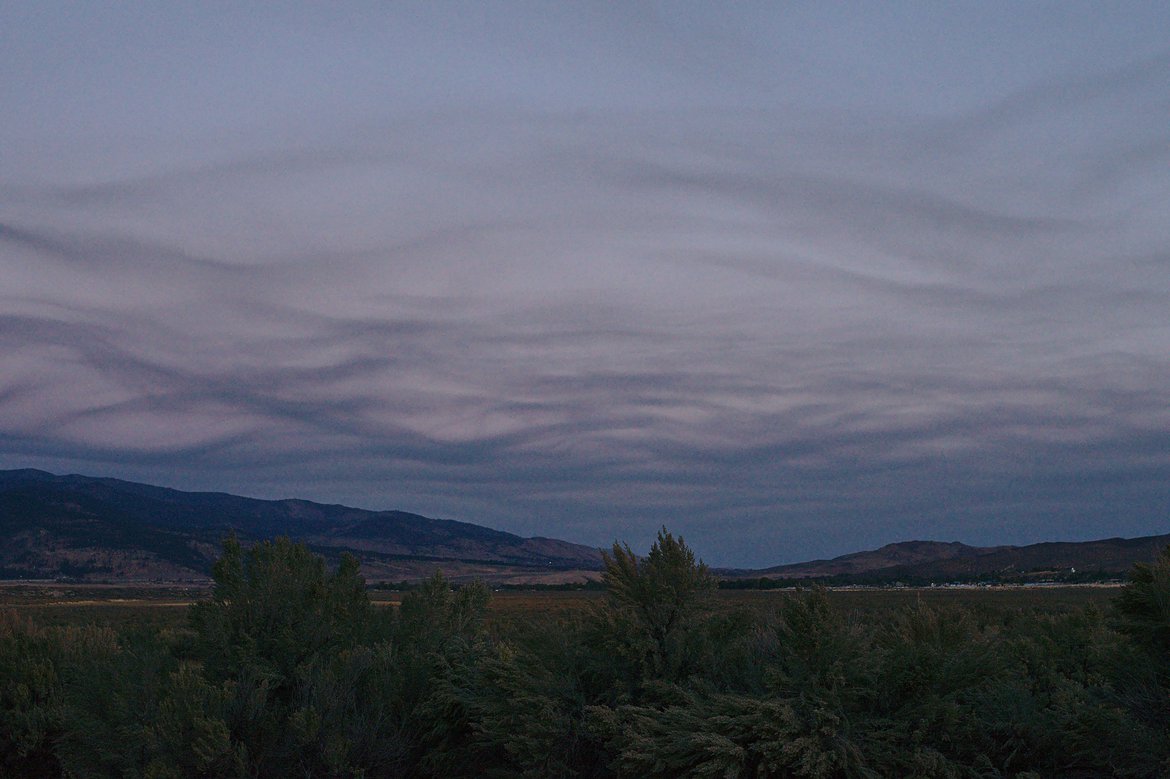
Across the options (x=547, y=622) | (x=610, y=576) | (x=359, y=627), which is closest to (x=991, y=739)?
(x=610, y=576)

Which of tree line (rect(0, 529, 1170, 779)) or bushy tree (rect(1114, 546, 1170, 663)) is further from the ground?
bushy tree (rect(1114, 546, 1170, 663))

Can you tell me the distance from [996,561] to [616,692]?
13783cm

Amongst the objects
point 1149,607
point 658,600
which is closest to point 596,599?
point 658,600

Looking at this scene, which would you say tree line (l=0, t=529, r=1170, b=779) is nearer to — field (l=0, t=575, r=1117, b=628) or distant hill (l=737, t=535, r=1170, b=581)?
field (l=0, t=575, r=1117, b=628)

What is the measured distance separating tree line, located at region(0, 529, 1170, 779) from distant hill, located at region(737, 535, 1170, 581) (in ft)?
297

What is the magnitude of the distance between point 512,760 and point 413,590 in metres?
9.32

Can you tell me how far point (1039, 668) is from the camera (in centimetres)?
1569

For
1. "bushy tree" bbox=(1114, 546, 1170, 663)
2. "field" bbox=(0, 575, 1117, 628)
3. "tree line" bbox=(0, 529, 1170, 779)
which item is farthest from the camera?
"field" bbox=(0, 575, 1117, 628)

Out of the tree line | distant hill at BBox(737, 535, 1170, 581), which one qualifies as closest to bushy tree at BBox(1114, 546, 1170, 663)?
the tree line

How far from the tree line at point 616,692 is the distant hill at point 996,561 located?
90515 mm

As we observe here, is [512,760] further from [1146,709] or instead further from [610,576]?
[1146,709]

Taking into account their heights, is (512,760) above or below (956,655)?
below

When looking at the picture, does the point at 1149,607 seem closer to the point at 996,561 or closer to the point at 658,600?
the point at 658,600

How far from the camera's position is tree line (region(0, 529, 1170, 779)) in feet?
35.0
